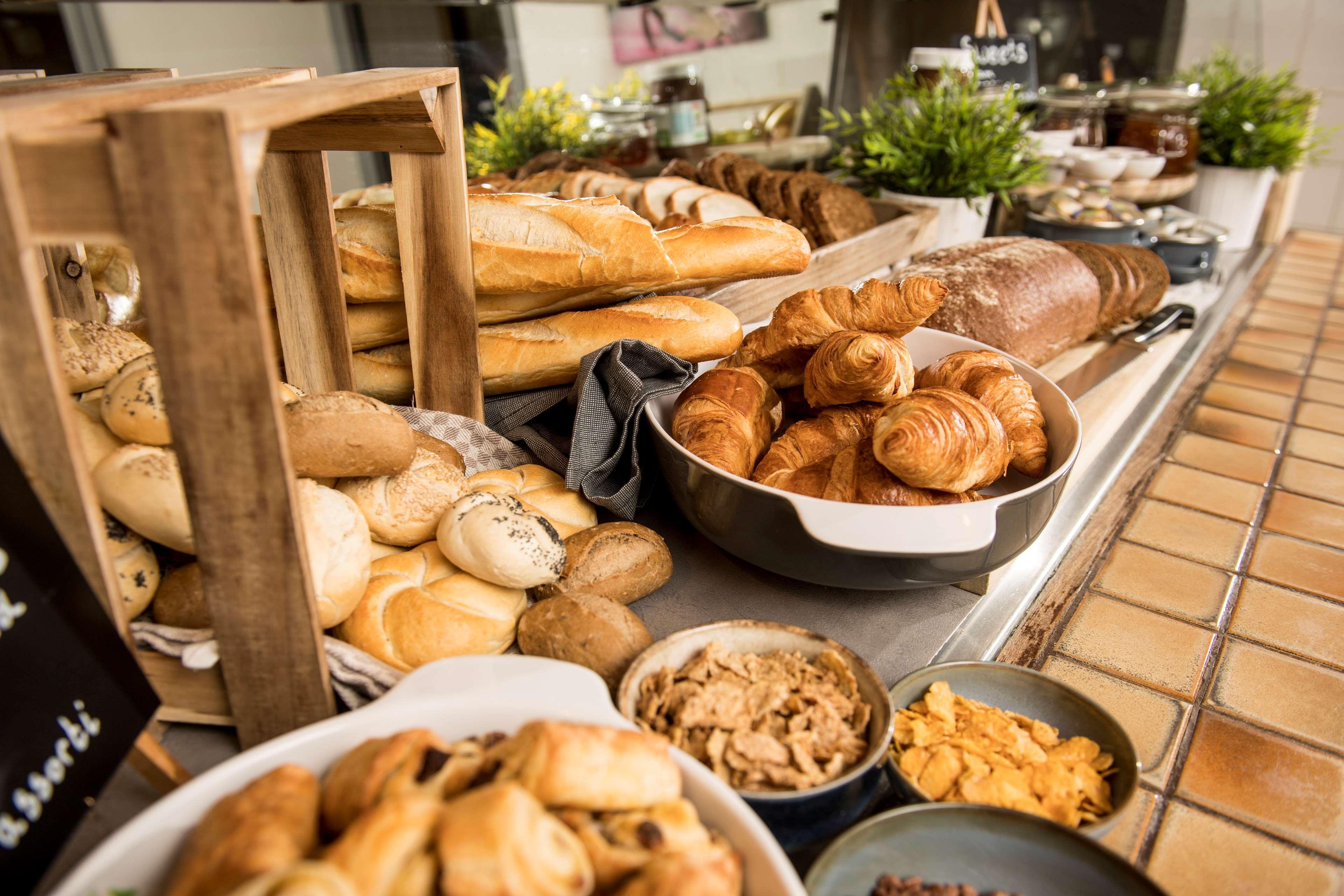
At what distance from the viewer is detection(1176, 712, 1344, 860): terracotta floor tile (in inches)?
32.6

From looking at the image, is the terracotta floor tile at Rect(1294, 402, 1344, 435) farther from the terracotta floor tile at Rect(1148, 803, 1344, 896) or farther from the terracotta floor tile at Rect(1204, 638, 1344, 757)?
the terracotta floor tile at Rect(1148, 803, 1344, 896)

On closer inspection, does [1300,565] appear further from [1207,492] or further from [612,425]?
[612,425]

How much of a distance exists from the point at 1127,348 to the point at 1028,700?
1.38m

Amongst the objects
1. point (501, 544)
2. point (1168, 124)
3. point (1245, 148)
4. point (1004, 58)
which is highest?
point (1004, 58)

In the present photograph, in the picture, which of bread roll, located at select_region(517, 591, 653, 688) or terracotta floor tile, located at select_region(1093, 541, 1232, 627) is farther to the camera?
terracotta floor tile, located at select_region(1093, 541, 1232, 627)

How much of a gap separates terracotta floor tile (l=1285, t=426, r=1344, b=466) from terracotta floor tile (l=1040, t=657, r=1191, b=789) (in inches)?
38.7

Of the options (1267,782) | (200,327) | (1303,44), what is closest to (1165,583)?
(1267,782)

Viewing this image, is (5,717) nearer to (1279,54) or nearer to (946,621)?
(946,621)

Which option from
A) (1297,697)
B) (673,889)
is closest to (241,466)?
(673,889)

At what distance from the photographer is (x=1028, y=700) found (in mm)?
849

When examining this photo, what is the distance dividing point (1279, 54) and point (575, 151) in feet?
15.8

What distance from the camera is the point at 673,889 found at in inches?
19.3

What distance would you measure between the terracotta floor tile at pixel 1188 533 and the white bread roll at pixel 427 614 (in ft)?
3.43

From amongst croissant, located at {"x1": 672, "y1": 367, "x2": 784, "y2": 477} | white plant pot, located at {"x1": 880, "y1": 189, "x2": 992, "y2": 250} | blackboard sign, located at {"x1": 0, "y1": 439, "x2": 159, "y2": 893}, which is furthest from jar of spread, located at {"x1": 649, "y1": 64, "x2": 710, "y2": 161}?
blackboard sign, located at {"x1": 0, "y1": 439, "x2": 159, "y2": 893}
